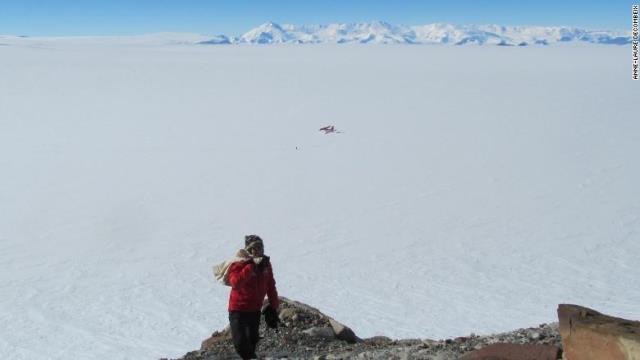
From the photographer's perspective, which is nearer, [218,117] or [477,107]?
[218,117]

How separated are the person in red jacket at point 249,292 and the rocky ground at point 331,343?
10.0 inches

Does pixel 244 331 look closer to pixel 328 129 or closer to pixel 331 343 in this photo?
pixel 331 343

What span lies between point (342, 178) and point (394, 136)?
5.65 metres

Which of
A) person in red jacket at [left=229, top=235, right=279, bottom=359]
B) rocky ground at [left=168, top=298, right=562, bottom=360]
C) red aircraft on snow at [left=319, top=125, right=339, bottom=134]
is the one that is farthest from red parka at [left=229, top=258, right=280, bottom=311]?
red aircraft on snow at [left=319, top=125, right=339, bottom=134]

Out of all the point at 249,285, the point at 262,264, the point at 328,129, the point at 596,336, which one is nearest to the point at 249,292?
the point at 249,285

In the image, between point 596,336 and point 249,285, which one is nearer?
point 596,336

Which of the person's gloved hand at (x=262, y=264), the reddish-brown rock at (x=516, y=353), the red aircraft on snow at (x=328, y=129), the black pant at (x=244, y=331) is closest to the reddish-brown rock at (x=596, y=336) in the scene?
the reddish-brown rock at (x=516, y=353)

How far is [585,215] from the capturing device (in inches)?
444

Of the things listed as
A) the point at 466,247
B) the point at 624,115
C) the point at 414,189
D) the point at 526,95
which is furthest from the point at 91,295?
the point at 526,95

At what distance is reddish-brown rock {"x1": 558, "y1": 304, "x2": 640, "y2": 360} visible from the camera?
6.91 feet

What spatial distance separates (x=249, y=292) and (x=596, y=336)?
61.8 inches

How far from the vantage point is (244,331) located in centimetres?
322

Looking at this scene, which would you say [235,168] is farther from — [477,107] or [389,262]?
[477,107]

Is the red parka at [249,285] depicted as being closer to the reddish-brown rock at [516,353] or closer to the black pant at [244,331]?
the black pant at [244,331]
